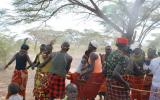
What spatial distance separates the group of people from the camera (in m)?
6.70

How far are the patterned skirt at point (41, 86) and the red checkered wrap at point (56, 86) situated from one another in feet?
1.24

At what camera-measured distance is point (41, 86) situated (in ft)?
29.7

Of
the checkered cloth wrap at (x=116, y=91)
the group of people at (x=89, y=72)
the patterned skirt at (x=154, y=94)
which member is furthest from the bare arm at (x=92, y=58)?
the patterned skirt at (x=154, y=94)

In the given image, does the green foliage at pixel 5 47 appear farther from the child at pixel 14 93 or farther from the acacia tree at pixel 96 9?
the child at pixel 14 93

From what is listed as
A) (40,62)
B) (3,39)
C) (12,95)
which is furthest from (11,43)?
(12,95)

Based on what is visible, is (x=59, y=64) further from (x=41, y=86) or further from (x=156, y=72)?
(x=156, y=72)

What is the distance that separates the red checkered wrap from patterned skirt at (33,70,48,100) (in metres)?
0.38

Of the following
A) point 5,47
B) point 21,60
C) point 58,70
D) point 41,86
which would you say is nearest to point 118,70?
point 58,70

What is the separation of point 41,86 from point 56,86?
0.78 m

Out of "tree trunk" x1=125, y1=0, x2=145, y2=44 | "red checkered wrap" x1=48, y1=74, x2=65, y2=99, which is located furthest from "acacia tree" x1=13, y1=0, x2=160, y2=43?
"red checkered wrap" x1=48, y1=74, x2=65, y2=99

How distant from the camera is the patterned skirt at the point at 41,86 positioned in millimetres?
8875

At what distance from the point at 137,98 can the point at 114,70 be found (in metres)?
1.10

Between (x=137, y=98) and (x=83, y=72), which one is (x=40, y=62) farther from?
(x=137, y=98)

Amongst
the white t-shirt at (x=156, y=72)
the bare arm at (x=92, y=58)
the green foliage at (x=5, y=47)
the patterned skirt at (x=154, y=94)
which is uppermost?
the green foliage at (x=5, y=47)
